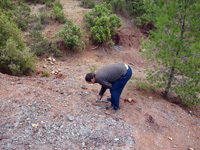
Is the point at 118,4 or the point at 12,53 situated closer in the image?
the point at 12,53

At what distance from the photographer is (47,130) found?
3.22m

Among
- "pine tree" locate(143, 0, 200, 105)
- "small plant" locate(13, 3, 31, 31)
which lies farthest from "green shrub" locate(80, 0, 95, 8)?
"pine tree" locate(143, 0, 200, 105)

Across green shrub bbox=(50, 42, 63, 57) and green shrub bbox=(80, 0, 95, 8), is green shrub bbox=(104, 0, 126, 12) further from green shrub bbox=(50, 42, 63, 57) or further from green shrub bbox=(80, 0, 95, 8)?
green shrub bbox=(50, 42, 63, 57)

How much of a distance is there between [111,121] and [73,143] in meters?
1.12

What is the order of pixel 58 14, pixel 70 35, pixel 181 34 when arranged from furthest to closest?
1. pixel 58 14
2. pixel 70 35
3. pixel 181 34

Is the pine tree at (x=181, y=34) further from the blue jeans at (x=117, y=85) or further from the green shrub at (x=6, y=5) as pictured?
the green shrub at (x=6, y=5)

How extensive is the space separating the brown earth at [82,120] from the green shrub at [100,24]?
3.57m

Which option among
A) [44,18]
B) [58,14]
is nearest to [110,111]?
[58,14]

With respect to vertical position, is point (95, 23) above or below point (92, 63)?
above

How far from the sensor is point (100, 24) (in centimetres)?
892

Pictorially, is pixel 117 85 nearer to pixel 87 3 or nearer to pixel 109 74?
pixel 109 74

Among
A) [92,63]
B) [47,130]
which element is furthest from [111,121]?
[92,63]

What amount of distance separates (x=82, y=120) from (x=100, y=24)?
6.35 metres

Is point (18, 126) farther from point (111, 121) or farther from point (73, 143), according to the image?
point (111, 121)
